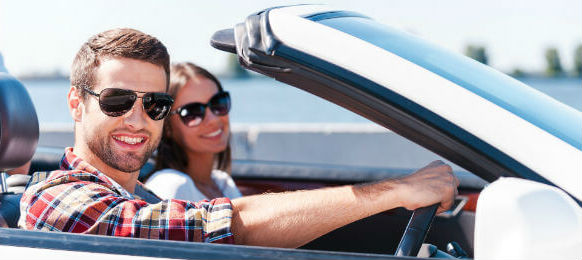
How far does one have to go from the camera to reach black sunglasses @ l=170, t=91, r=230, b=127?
328 cm

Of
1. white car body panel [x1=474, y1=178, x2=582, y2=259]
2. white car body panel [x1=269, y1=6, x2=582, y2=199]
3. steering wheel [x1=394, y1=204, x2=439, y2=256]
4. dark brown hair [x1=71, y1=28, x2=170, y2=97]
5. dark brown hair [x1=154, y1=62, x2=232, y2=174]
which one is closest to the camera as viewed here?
white car body panel [x1=474, y1=178, x2=582, y2=259]

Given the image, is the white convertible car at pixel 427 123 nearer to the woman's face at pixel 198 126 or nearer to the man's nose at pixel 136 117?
the man's nose at pixel 136 117

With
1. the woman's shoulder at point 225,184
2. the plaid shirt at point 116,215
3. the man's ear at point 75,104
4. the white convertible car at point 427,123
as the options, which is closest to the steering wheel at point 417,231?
the white convertible car at point 427,123

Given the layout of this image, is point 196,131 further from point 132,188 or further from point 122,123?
point 122,123

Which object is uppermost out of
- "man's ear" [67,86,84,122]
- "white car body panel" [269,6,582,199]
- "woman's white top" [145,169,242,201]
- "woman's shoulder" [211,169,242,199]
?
"white car body panel" [269,6,582,199]

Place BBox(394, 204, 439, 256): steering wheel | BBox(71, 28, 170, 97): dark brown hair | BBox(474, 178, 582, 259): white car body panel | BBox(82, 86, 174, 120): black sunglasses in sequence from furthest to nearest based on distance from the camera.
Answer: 1. BBox(71, 28, 170, 97): dark brown hair
2. BBox(82, 86, 174, 120): black sunglasses
3. BBox(394, 204, 439, 256): steering wheel
4. BBox(474, 178, 582, 259): white car body panel

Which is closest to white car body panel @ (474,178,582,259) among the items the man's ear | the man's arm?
the man's arm

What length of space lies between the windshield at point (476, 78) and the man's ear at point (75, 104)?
3.05ft

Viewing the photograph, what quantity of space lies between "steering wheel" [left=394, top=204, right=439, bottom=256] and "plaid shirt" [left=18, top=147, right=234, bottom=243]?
404 mm

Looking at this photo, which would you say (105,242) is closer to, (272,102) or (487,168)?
(487,168)

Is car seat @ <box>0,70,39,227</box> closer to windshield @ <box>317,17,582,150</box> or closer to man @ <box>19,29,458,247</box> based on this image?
man @ <box>19,29,458,247</box>

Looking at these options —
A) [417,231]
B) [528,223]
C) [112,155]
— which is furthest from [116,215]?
[528,223]

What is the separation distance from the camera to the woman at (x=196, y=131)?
3.28 meters

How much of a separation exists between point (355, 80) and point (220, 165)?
2.29m
